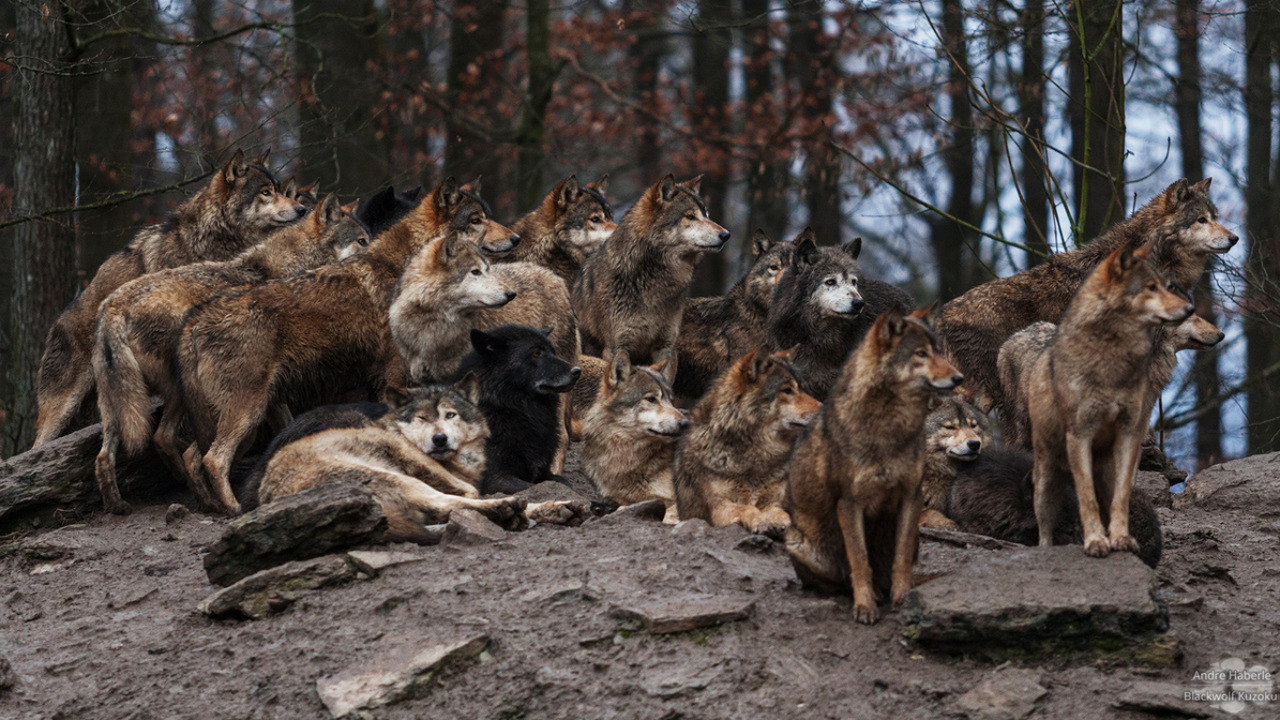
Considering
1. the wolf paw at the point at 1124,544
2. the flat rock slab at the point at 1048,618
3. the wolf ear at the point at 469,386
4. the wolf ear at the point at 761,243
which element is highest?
the wolf ear at the point at 761,243

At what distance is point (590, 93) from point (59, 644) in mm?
20300

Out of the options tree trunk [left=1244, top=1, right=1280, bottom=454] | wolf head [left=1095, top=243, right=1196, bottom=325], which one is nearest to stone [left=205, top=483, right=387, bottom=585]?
wolf head [left=1095, top=243, right=1196, bottom=325]

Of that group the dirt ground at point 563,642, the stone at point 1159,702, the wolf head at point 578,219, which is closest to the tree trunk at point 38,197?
the wolf head at point 578,219

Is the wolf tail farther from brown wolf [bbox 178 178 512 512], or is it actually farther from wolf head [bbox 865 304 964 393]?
wolf head [bbox 865 304 964 393]

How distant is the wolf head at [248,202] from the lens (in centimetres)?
1101

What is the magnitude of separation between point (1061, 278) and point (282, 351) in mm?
6422

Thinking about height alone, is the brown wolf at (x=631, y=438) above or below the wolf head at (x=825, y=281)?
below

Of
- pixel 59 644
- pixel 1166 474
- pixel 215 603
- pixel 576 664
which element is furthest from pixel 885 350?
pixel 1166 474

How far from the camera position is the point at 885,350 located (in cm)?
580

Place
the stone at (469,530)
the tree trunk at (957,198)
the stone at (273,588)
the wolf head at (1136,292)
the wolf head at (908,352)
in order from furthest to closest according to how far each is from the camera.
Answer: the tree trunk at (957,198) → the stone at (469,530) → the stone at (273,588) → the wolf head at (1136,292) → the wolf head at (908,352)

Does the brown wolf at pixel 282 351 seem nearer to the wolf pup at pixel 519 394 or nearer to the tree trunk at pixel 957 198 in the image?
the wolf pup at pixel 519 394

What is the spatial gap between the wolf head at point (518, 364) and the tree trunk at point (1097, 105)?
194 inches

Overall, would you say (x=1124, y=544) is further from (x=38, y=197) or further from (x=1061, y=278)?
(x=38, y=197)

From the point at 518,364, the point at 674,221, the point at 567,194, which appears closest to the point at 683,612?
the point at 518,364
